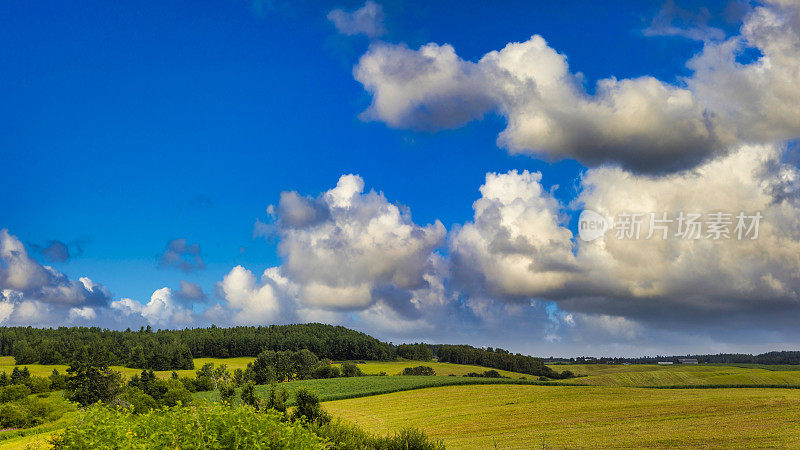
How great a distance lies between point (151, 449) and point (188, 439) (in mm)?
966

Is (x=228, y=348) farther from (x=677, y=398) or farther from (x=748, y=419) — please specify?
(x=748, y=419)

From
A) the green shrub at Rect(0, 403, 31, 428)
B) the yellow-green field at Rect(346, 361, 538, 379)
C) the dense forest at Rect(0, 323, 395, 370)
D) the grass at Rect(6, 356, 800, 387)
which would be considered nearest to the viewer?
the green shrub at Rect(0, 403, 31, 428)

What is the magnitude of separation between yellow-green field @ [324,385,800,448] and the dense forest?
101218mm

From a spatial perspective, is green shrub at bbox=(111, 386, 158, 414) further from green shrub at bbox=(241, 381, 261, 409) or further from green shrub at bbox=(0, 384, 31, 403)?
green shrub at bbox=(241, 381, 261, 409)

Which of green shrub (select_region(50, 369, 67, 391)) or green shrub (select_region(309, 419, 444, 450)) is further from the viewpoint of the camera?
green shrub (select_region(50, 369, 67, 391))

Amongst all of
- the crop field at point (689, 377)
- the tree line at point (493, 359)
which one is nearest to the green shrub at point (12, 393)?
the crop field at point (689, 377)

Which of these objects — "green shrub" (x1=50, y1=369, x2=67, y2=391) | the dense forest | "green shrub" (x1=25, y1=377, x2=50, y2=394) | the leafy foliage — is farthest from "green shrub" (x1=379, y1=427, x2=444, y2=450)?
the dense forest

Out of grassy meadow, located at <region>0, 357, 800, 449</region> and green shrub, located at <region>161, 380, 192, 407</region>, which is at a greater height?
grassy meadow, located at <region>0, 357, 800, 449</region>

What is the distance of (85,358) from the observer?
10319cm

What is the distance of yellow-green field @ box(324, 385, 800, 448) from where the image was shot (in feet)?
131

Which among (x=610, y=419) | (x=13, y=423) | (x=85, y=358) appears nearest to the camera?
(x=610, y=419)

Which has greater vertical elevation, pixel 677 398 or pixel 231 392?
pixel 231 392

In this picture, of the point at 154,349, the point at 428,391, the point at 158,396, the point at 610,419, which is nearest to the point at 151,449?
the point at 610,419

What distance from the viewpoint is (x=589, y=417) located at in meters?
52.3
